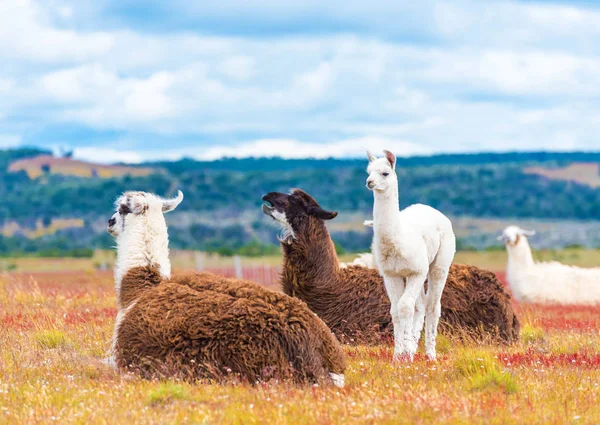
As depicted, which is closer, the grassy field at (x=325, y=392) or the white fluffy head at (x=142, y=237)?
the grassy field at (x=325, y=392)

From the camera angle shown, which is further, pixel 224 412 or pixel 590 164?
pixel 590 164

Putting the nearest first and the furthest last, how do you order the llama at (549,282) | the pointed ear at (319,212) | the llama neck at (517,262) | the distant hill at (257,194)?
the pointed ear at (319,212) → the llama at (549,282) → the llama neck at (517,262) → the distant hill at (257,194)

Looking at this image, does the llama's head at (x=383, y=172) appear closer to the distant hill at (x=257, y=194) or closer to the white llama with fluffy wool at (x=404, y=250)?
the white llama with fluffy wool at (x=404, y=250)

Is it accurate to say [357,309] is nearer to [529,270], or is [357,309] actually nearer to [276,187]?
[529,270]

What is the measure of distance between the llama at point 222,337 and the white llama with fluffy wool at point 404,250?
1584 millimetres

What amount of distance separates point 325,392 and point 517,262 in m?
17.8

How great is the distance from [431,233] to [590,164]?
138 metres

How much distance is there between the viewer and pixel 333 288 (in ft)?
40.7

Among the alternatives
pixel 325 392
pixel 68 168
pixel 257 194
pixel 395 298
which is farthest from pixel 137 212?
pixel 68 168

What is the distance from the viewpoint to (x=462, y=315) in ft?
41.6

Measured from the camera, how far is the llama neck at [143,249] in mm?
9805

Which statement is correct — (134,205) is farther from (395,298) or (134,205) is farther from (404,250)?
(395,298)

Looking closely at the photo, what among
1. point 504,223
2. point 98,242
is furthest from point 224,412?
point 504,223

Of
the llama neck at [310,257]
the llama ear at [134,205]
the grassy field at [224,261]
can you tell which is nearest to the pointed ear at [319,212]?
the llama neck at [310,257]
